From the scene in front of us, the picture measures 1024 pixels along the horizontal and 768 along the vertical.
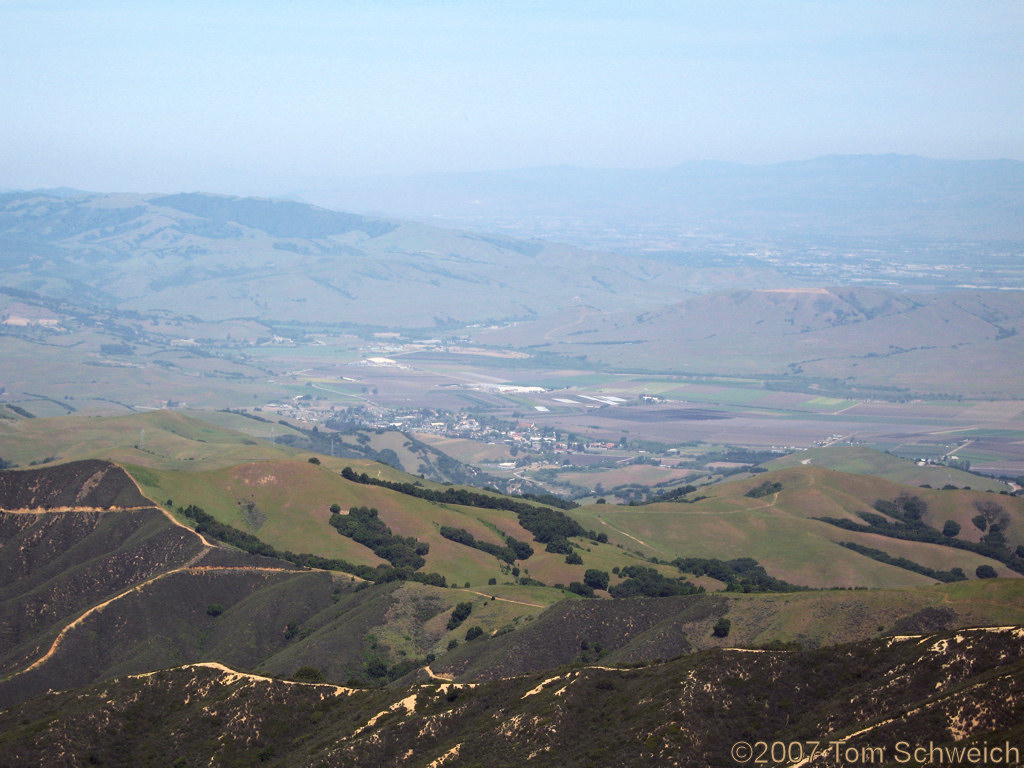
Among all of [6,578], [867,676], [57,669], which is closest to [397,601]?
[57,669]

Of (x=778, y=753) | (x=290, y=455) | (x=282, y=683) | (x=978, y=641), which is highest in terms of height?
(x=978, y=641)

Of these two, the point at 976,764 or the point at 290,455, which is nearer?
the point at 976,764

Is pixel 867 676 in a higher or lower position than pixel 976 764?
lower

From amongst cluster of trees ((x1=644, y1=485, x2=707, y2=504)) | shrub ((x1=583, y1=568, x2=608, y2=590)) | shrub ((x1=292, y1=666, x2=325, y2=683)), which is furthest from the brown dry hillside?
cluster of trees ((x1=644, y1=485, x2=707, y2=504))

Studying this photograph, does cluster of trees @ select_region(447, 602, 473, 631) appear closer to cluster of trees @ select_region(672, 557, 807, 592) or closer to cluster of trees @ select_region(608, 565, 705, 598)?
cluster of trees @ select_region(608, 565, 705, 598)

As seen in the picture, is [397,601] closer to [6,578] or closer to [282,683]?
[282,683]

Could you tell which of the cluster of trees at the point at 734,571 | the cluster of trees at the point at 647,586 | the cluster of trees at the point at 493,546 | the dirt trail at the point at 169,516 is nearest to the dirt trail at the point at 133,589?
the dirt trail at the point at 169,516

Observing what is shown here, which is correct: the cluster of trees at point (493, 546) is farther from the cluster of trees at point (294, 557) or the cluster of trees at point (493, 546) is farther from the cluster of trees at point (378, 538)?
the cluster of trees at point (294, 557)

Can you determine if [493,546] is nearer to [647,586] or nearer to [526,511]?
[526,511]
